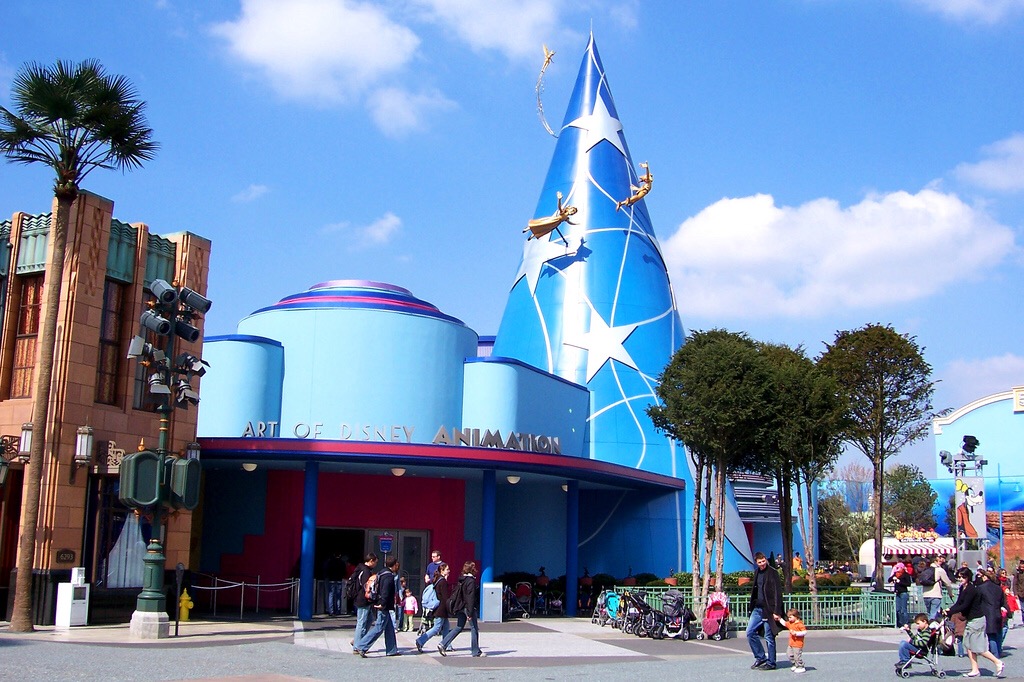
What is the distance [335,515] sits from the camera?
2755cm

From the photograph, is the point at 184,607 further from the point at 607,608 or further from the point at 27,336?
the point at 607,608

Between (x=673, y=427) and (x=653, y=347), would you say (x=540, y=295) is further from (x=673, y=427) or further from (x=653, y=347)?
(x=673, y=427)

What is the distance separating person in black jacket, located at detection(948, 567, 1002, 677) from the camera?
1519cm

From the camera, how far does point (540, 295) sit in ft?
123

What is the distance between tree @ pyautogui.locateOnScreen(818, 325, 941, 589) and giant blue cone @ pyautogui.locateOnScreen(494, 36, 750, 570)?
6.71 m

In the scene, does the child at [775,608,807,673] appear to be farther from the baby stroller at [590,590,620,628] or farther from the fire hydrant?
the fire hydrant

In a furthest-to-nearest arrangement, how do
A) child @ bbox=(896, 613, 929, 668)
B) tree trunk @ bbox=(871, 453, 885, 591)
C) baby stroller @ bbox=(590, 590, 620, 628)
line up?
1. tree trunk @ bbox=(871, 453, 885, 591)
2. baby stroller @ bbox=(590, 590, 620, 628)
3. child @ bbox=(896, 613, 929, 668)

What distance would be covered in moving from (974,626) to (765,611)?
3034mm

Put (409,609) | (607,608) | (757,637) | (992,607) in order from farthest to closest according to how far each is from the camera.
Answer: (607,608) → (409,609) → (757,637) → (992,607)

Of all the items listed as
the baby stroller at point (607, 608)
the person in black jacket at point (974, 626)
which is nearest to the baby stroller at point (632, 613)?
the baby stroller at point (607, 608)

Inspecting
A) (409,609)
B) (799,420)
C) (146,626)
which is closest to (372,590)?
(146,626)

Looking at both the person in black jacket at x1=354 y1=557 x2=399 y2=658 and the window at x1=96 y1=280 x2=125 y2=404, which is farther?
the window at x1=96 y1=280 x2=125 y2=404

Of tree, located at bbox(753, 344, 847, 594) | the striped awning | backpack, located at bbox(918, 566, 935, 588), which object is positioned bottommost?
backpack, located at bbox(918, 566, 935, 588)

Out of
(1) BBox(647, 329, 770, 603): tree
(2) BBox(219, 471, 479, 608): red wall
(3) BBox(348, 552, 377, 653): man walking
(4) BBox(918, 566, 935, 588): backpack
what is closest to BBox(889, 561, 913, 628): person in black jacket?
(4) BBox(918, 566, 935, 588): backpack
